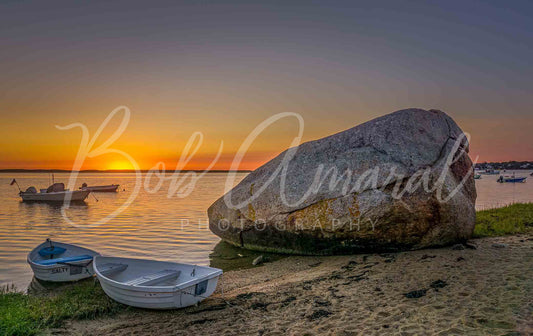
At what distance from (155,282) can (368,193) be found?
20.6 feet

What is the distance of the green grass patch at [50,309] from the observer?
6641 mm

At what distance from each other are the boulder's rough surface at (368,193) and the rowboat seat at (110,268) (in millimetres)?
4628

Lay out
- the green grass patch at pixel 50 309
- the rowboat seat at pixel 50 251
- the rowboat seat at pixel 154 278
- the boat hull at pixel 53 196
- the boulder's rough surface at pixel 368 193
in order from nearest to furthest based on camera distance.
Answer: the green grass patch at pixel 50 309
the rowboat seat at pixel 154 278
the boulder's rough surface at pixel 368 193
the rowboat seat at pixel 50 251
the boat hull at pixel 53 196

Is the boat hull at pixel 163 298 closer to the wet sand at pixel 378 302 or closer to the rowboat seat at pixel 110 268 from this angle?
the wet sand at pixel 378 302

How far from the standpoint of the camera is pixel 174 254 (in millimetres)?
14844

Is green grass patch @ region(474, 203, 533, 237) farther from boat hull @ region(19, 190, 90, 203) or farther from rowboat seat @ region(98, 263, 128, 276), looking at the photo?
boat hull @ region(19, 190, 90, 203)

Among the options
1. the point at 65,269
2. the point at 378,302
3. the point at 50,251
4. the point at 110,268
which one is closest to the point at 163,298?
the point at 110,268

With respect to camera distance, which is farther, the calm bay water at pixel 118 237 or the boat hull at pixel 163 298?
the calm bay water at pixel 118 237

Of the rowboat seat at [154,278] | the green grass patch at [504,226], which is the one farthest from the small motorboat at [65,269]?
the green grass patch at [504,226]

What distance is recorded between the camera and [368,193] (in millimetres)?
10578

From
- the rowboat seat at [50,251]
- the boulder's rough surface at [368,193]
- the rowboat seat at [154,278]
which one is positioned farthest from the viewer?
the rowboat seat at [50,251]

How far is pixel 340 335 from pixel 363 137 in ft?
25.0

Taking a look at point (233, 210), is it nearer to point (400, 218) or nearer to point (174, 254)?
point (174, 254)

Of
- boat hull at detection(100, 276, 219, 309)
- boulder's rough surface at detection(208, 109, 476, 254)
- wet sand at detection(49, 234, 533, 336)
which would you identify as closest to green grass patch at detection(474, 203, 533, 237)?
boulder's rough surface at detection(208, 109, 476, 254)
